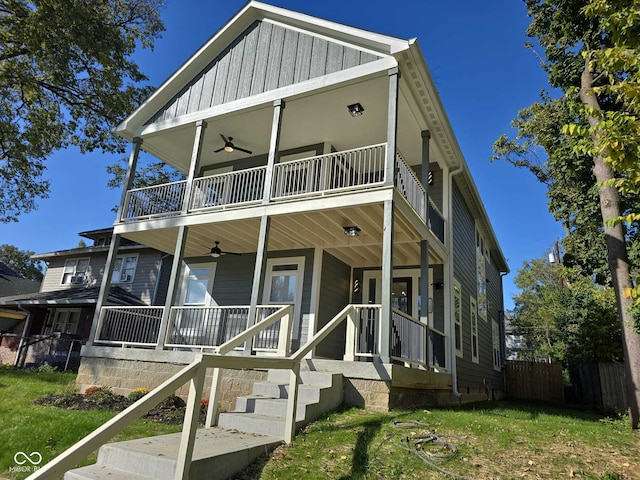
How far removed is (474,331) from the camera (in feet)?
43.2

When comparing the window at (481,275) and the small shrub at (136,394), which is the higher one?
the window at (481,275)

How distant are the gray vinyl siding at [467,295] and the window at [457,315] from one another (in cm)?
24

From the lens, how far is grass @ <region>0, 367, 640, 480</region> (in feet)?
12.8

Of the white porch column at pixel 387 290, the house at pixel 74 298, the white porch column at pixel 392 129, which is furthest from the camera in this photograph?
the house at pixel 74 298

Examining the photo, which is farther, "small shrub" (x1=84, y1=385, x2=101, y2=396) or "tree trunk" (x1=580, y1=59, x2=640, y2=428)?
"small shrub" (x1=84, y1=385, x2=101, y2=396)

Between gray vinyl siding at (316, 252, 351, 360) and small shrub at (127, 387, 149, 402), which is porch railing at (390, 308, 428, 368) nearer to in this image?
gray vinyl siding at (316, 252, 351, 360)

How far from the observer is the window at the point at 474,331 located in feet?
41.7

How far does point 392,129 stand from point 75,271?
64.2ft

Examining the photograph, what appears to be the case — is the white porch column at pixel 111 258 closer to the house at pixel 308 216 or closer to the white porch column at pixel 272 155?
the house at pixel 308 216

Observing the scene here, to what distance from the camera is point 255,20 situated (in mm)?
10531

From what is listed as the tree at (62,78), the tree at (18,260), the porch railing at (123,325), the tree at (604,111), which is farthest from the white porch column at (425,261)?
the tree at (18,260)

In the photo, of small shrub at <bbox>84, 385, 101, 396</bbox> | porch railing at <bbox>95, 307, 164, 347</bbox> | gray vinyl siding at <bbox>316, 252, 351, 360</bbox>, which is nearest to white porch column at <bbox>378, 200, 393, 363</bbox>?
gray vinyl siding at <bbox>316, 252, 351, 360</bbox>

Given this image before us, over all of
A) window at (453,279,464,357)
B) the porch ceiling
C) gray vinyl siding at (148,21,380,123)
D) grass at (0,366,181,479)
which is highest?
gray vinyl siding at (148,21,380,123)

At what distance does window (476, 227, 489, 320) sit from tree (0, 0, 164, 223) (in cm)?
1470
